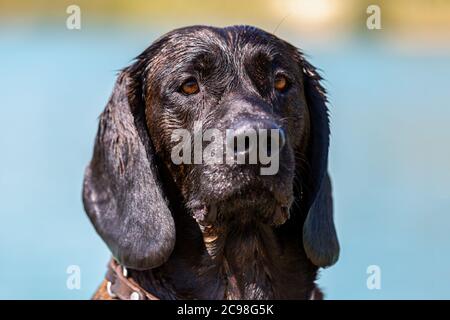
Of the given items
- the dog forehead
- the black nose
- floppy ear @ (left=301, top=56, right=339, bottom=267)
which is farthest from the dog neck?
the dog forehead

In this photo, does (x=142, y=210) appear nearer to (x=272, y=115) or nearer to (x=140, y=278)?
(x=140, y=278)

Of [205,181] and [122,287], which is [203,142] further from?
[122,287]

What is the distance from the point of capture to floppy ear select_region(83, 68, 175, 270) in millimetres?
6156

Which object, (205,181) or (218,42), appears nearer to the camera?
(205,181)

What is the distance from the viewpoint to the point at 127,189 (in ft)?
20.7

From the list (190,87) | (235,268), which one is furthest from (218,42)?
(235,268)

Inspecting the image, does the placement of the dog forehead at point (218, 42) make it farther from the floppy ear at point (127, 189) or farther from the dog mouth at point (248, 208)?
the dog mouth at point (248, 208)

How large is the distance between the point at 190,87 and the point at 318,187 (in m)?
0.88

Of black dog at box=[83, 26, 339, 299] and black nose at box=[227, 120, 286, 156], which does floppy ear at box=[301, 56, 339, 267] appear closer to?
black dog at box=[83, 26, 339, 299]

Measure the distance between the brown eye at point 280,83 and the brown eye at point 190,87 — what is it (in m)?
0.42

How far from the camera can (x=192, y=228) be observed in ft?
20.7

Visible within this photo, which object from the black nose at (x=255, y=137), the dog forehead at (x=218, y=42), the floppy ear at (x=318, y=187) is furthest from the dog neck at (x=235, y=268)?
the dog forehead at (x=218, y=42)

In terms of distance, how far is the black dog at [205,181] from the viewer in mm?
6137
